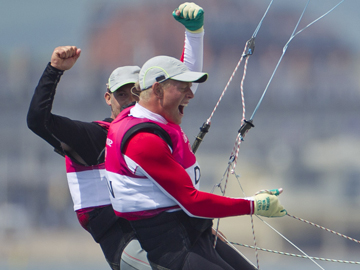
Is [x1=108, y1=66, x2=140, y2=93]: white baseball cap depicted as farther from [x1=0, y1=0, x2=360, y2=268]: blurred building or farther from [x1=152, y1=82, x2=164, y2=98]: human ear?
[x1=0, y1=0, x2=360, y2=268]: blurred building

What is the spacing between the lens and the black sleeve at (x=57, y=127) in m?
1.43

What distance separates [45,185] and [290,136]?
326cm

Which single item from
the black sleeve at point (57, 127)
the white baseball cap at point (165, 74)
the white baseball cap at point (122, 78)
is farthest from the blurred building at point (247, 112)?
the white baseball cap at point (165, 74)

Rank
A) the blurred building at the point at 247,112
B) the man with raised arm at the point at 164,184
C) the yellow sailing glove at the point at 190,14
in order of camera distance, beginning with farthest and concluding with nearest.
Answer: the blurred building at the point at 247,112
the yellow sailing glove at the point at 190,14
the man with raised arm at the point at 164,184

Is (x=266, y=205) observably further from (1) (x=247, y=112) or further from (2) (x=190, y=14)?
(1) (x=247, y=112)

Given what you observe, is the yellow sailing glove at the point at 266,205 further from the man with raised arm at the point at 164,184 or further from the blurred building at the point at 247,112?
the blurred building at the point at 247,112

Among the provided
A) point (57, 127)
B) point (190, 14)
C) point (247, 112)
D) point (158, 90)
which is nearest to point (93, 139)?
point (57, 127)

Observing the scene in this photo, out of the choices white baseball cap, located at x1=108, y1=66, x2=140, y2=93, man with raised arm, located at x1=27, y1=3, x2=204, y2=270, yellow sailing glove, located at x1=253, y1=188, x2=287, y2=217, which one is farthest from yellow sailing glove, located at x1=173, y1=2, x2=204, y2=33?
yellow sailing glove, located at x1=253, y1=188, x2=287, y2=217

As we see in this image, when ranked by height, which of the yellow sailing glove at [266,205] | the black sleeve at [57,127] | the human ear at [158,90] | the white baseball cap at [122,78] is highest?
the white baseball cap at [122,78]

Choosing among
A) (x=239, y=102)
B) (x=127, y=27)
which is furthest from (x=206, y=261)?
(x=127, y=27)

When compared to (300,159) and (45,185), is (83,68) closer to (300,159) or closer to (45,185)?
(45,185)

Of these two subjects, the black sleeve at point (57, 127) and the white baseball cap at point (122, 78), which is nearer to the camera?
the black sleeve at point (57, 127)

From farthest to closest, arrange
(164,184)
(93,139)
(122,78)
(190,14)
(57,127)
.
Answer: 1. (122,78)
2. (190,14)
3. (93,139)
4. (57,127)
5. (164,184)

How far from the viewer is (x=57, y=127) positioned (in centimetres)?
148
